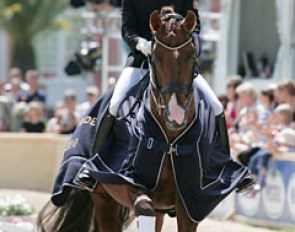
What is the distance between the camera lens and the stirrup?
7742 millimetres

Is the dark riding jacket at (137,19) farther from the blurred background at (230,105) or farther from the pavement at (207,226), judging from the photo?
the blurred background at (230,105)

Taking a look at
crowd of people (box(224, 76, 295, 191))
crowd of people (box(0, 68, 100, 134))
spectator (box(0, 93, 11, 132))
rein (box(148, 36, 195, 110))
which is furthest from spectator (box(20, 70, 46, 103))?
rein (box(148, 36, 195, 110))

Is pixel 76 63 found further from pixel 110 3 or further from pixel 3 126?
pixel 3 126

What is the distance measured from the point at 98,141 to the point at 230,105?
22.1 ft

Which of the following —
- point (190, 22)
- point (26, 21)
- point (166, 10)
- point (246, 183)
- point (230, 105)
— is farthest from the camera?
point (26, 21)

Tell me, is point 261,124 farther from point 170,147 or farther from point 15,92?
point 15,92

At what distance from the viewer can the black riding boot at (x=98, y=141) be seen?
7719 mm

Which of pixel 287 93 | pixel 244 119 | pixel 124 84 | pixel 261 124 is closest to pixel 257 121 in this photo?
pixel 261 124

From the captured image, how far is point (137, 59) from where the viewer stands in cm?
797

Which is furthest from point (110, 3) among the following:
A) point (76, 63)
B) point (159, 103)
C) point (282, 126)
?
point (159, 103)

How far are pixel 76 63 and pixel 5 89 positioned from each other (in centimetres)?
181

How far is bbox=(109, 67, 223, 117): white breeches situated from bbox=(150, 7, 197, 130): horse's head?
61cm

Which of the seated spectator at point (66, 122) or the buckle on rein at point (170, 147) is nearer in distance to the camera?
the buckle on rein at point (170, 147)

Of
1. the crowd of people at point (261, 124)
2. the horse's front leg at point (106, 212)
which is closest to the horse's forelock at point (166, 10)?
the horse's front leg at point (106, 212)
